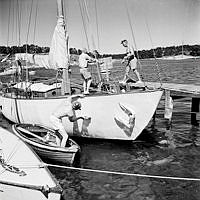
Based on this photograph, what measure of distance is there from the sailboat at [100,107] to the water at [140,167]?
1.22 feet

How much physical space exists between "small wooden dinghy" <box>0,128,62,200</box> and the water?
0.76 meters

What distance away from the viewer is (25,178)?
405cm

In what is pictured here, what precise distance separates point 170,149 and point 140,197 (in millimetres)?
2584

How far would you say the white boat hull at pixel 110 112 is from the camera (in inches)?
276

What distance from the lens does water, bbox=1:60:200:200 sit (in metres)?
4.83

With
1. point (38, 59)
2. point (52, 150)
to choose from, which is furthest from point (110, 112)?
point (38, 59)

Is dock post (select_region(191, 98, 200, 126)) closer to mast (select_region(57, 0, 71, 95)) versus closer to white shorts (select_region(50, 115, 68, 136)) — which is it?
mast (select_region(57, 0, 71, 95))

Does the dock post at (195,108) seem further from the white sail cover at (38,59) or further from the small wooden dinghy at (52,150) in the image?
the small wooden dinghy at (52,150)

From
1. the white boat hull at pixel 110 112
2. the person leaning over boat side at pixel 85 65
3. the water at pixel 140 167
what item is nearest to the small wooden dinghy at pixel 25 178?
the water at pixel 140 167

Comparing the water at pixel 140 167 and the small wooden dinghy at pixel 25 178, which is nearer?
the small wooden dinghy at pixel 25 178

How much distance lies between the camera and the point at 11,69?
501 inches

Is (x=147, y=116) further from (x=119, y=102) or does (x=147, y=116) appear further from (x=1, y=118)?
(x=1, y=118)

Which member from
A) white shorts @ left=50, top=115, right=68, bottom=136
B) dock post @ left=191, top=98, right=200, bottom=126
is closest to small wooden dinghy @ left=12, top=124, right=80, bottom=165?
white shorts @ left=50, top=115, right=68, bottom=136

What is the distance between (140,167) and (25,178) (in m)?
2.61
